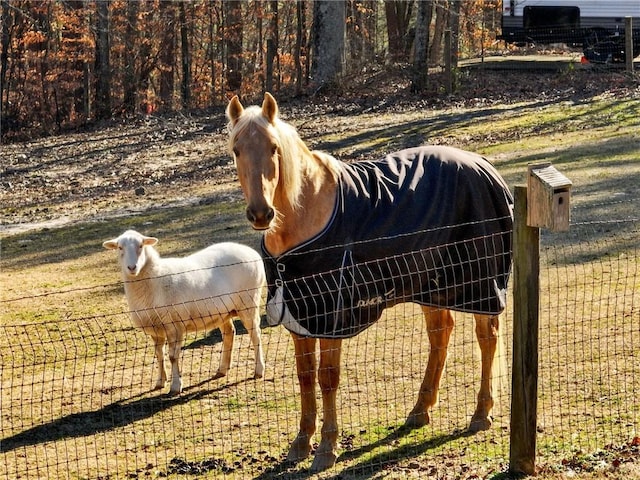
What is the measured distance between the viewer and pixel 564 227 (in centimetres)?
592

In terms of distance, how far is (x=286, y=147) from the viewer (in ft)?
21.3

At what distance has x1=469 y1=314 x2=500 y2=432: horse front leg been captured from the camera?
711 centimetres

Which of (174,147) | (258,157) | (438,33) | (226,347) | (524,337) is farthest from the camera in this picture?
(438,33)

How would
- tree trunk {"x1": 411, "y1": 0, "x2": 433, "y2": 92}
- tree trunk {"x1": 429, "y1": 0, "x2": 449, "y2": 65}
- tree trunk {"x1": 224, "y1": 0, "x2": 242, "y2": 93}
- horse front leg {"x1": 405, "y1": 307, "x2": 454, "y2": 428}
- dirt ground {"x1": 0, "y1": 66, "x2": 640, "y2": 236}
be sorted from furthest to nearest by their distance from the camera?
1. tree trunk {"x1": 429, "y1": 0, "x2": 449, "y2": 65}
2. tree trunk {"x1": 224, "y1": 0, "x2": 242, "y2": 93}
3. tree trunk {"x1": 411, "y1": 0, "x2": 433, "y2": 92}
4. dirt ground {"x1": 0, "y1": 66, "x2": 640, "y2": 236}
5. horse front leg {"x1": 405, "y1": 307, "x2": 454, "y2": 428}

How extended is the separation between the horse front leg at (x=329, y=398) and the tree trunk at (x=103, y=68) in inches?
806

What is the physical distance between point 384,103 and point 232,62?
1057cm

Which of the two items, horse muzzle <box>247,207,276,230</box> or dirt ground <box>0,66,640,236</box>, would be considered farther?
dirt ground <box>0,66,640,236</box>

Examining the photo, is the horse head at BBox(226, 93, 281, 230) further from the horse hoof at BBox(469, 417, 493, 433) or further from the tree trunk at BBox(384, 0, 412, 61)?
the tree trunk at BBox(384, 0, 412, 61)

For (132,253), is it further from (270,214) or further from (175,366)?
(270,214)

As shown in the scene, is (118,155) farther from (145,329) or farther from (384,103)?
(145,329)

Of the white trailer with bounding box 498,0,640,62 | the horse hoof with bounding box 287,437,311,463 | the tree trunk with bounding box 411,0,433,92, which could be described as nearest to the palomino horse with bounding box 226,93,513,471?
the horse hoof with bounding box 287,437,311,463

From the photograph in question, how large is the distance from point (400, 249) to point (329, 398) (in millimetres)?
1087

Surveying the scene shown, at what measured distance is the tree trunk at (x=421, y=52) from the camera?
76.7ft

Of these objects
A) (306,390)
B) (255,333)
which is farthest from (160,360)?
(306,390)
